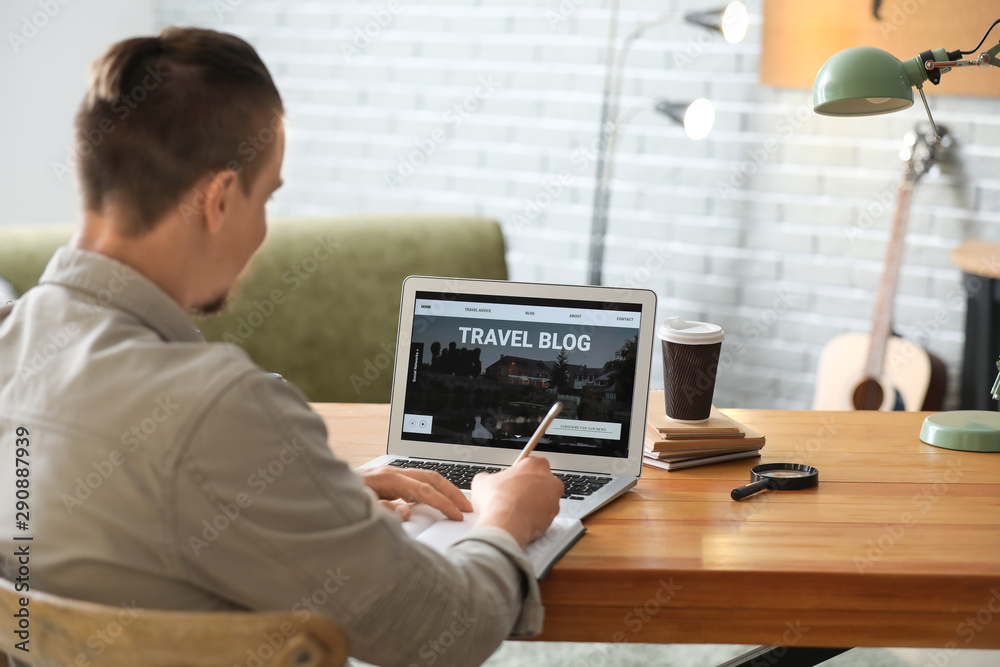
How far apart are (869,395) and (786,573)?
178 cm

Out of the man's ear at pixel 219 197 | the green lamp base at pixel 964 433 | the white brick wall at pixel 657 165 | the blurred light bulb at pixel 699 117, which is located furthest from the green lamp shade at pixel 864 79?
the white brick wall at pixel 657 165

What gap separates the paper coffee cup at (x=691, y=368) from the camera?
137 centimetres

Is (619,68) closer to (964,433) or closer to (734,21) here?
(734,21)

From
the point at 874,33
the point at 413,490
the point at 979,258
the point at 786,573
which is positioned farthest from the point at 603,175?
the point at 786,573

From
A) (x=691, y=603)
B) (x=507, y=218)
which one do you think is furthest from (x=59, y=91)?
(x=691, y=603)

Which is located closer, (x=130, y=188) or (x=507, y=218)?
(x=130, y=188)

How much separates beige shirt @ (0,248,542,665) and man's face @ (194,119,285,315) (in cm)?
10

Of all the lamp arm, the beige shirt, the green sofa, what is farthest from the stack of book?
the lamp arm

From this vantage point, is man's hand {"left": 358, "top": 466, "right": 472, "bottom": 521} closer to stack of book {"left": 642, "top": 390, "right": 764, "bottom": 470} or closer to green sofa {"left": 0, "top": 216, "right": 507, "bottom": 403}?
stack of book {"left": 642, "top": 390, "right": 764, "bottom": 470}

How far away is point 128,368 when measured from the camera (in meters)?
0.80

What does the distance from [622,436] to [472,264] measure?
1374 mm

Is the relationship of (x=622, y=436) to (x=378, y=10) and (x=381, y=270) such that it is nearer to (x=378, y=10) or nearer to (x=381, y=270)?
(x=381, y=270)

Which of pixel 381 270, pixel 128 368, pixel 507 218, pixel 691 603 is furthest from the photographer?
pixel 507 218

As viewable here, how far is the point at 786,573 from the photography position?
1.01 meters
